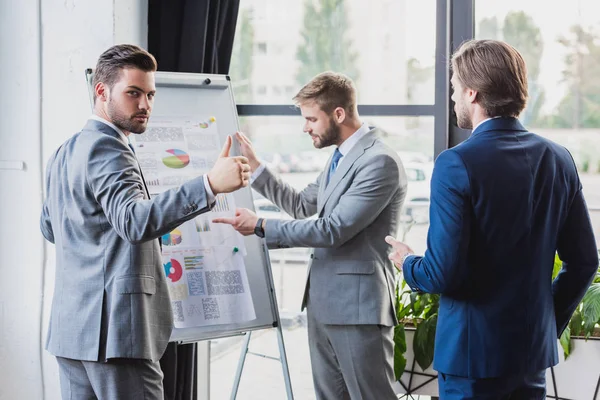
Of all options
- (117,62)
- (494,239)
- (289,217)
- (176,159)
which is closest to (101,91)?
(117,62)

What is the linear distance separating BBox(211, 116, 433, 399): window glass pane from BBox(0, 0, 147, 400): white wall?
86 centimetres

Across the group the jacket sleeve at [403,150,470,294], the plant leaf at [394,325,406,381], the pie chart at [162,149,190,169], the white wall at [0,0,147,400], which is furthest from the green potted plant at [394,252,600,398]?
the white wall at [0,0,147,400]

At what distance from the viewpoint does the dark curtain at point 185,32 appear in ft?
11.0

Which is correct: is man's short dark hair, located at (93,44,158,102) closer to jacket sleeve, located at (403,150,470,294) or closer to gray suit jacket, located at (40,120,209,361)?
gray suit jacket, located at (40,120,209,361)

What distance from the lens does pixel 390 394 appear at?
110 inches

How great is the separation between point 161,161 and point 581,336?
6.11ft

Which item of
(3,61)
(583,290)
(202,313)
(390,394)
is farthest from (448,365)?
(3,61)

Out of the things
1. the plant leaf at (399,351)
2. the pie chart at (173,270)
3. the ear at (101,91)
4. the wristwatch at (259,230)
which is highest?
A: the ear at (101,91)

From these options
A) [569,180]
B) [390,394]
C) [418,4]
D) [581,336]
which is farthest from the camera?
[418,4]

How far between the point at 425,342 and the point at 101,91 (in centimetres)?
173

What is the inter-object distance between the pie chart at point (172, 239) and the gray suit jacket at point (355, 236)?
36 cm

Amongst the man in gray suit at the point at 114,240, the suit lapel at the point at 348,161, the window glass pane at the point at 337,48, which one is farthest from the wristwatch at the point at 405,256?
the window glass pane at the point at 337,48

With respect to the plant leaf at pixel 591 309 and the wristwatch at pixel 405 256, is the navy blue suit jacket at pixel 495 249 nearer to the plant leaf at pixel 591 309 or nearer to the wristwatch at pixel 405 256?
the wristwatch at pixel 405 256

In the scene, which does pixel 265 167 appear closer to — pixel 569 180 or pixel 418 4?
pixel 418 4
